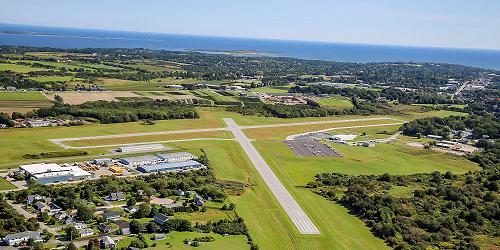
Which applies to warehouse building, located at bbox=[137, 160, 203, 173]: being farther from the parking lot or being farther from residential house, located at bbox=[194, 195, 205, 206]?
the parking lot

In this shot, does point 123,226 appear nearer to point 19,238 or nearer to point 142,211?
point 142,211

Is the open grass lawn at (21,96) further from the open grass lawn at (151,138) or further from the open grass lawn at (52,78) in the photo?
the open grass lawn at (151,138)

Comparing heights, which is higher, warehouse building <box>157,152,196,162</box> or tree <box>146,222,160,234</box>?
tree <box>146,222,160,234</box>

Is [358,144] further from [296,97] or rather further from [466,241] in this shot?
[296,97]

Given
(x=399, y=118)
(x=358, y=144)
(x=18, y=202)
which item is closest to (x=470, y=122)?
(x=399, y=118)

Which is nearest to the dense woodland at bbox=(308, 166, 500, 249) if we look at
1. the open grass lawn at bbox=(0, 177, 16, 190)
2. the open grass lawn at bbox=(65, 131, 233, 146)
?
the open grass lawn at bbox=(65, 131, 233, 146)
